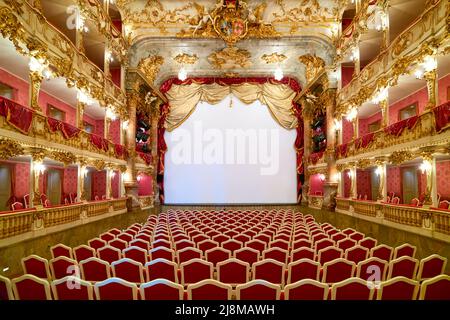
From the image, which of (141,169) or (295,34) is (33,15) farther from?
(295,34)

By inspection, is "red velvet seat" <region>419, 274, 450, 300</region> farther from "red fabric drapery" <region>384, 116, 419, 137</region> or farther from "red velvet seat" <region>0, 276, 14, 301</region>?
"red fabric drapery" <region>384, 116, 419, 137</region>

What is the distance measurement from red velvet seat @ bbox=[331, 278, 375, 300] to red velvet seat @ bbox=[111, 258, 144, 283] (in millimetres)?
2785

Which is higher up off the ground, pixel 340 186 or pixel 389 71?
pixel 389 71

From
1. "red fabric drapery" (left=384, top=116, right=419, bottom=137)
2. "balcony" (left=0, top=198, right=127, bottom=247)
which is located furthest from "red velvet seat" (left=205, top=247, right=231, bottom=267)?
"red fabric drapery" (left=384, top=116, right=419, bottom=137)

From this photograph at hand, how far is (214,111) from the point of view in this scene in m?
21.8

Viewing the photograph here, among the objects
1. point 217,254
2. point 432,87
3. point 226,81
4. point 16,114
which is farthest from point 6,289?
point 226,81

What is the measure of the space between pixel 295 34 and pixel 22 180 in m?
15.0

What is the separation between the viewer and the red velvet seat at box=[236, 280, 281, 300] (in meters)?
3.69

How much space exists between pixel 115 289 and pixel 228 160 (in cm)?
1736

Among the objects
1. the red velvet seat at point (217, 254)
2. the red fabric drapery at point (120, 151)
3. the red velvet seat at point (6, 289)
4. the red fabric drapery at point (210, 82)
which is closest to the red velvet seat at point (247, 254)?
the red velvet seat at point (217, 254)

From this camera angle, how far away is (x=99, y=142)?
14359 millimetres

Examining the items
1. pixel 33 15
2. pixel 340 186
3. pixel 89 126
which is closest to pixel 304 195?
pixel 340 186

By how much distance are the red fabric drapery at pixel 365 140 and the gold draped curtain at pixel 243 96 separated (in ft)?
25.0

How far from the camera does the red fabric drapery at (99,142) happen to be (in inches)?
543
